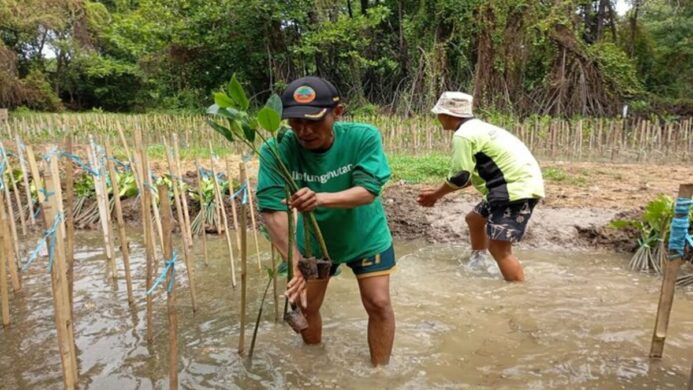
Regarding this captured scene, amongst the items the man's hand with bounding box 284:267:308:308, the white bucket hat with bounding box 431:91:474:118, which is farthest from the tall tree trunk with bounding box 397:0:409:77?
the man's hand with bounding box 284:267:308:308

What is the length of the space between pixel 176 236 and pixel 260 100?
1676cm

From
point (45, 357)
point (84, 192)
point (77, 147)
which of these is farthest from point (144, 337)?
point (77, 147)

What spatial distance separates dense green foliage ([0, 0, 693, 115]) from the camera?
15.8 m

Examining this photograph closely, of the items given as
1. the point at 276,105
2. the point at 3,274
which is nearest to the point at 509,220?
the point at 276,105

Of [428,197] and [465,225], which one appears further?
[465,225]

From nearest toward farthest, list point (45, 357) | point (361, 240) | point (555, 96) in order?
point (361, 240) → point (45, 357) → point (555, 96)

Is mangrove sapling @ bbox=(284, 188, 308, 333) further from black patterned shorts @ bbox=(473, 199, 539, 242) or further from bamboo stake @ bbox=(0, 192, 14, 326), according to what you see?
black patterned shorts @ bbox=(473, 199, 539, 242)

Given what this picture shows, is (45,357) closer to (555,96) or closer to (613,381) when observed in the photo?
(613,381)

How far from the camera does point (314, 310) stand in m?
3.07

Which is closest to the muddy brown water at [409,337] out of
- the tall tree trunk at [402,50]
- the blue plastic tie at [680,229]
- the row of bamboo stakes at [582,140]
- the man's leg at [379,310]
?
the man's leg at [379,310]

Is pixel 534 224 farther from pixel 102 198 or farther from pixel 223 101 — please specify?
pixel 223 101

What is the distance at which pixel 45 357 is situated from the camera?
10.0ft

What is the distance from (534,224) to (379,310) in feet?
11.8

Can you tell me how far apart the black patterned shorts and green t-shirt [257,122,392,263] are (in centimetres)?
149
